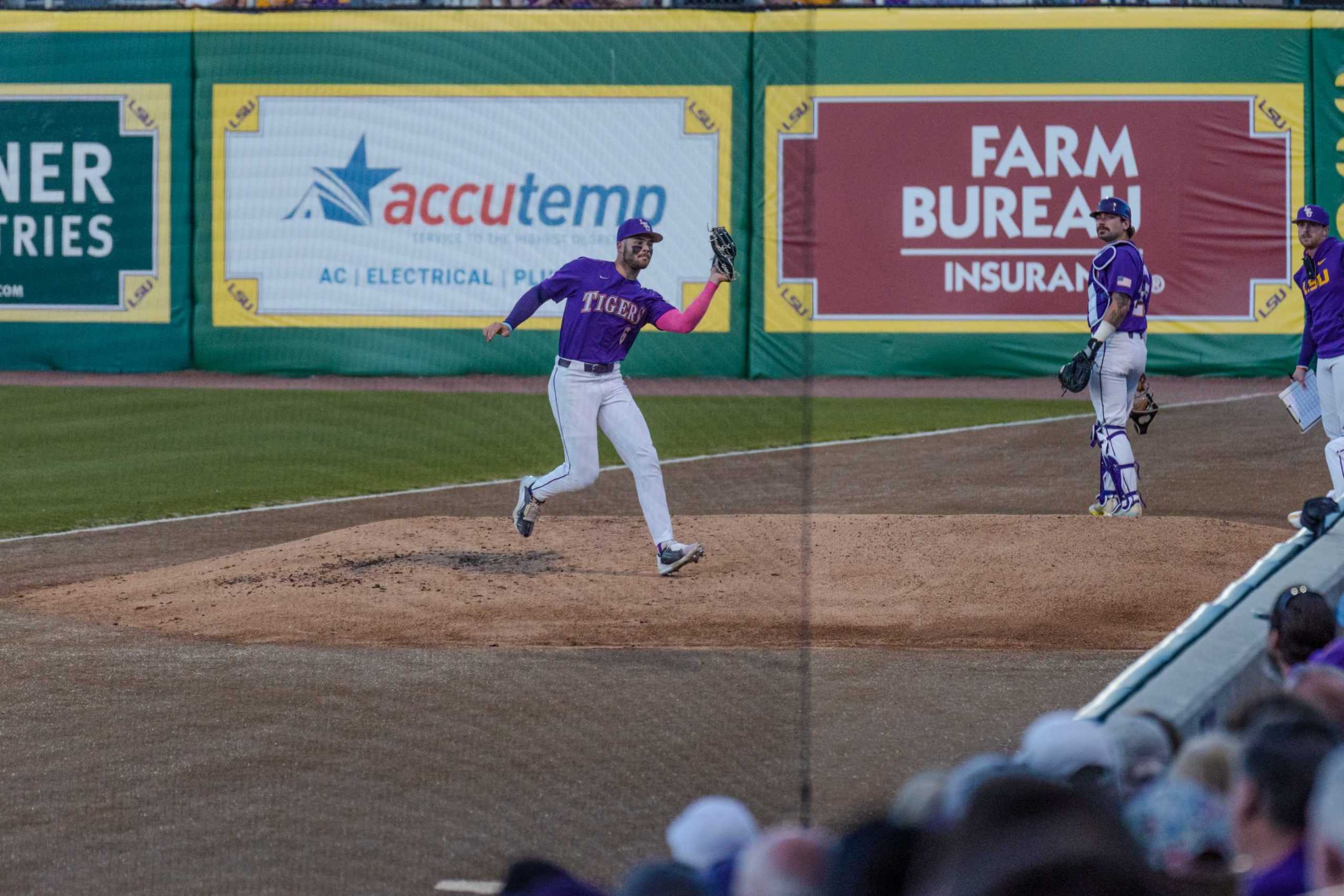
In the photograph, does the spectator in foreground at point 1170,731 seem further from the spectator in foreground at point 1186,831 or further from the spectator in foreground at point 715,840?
the spectator in foreground at point 715,840

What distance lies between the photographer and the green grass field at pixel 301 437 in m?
13.4

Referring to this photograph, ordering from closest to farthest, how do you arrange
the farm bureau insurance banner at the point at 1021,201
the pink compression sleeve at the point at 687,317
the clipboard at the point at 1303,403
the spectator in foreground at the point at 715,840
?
the spectator in foreground at the point at 715,840 → the pink compression sleeve at the point at 687,317 → the clipboard at the point at 1303,403 → the farm bureau insurance banner at the point at 1021,201

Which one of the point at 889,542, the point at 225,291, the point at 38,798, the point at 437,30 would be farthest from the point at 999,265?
the point at 38,798

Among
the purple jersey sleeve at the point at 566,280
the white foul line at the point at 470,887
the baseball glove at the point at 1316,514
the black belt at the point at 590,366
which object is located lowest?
the white foul line at the point at 470,887

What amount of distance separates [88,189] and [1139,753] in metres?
20.4

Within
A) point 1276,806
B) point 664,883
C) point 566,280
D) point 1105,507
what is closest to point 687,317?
point 566,280

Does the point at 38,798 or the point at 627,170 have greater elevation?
the point at 627,170

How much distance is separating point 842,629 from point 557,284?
2828 millimetres

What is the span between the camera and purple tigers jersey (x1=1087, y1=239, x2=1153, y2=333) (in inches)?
424

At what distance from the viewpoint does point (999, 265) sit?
20.2m

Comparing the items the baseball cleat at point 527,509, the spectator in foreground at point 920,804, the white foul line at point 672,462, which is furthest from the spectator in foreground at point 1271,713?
the white foul line at point 672,462

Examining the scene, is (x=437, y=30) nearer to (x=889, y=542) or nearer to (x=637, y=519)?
(x=637, y=519)

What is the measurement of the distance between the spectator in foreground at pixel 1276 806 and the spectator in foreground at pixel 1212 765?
4 cm

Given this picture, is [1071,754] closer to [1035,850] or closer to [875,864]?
[875,864]
